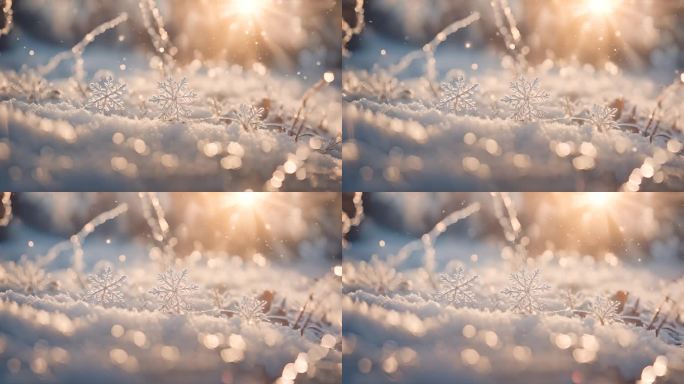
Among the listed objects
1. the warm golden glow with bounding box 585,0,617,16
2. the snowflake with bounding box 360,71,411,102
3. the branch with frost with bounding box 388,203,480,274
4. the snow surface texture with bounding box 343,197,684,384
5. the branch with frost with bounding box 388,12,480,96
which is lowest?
the snow surface texture with bounding box 343,197,684,384

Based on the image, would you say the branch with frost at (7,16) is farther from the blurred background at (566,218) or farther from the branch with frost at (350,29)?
the blurred background at (566,218)

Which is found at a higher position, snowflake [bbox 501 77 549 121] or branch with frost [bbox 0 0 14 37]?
branch with frost [bbox 0 0 14 37]

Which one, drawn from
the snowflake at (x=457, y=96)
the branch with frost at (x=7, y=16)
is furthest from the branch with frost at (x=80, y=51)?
the snowflake at (x=457, y=96)

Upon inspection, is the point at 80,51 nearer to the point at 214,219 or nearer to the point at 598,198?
the point at 214,219

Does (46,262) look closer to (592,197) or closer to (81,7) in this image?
(81,7)

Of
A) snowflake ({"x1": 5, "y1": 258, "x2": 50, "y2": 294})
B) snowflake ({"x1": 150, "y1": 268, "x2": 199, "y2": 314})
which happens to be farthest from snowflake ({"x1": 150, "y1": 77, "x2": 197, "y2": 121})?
snowflake ({"x1": 5, "y1": 258, "x2": 50, "y2": 294})

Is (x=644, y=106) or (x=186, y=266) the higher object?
(x=644, y=106)

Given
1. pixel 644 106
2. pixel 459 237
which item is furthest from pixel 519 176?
pixel 644 106

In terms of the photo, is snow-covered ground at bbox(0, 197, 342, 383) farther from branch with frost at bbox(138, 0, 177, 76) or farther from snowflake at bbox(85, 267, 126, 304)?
branch with frost at bbox(138, 0, 177, 76)
